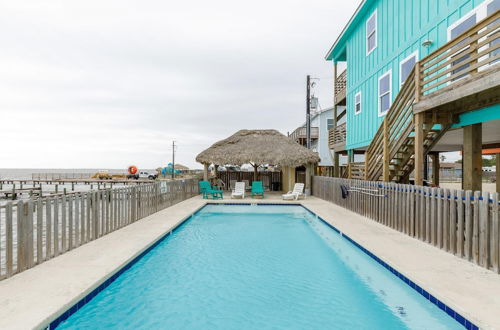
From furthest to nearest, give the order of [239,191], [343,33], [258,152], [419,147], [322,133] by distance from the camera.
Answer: [322,133] < [258,152] < [239,191] < [343,33] < [419,147]

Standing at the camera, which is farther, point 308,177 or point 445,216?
point 308,177

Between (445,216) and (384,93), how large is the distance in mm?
7976

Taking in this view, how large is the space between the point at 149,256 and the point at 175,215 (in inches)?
162

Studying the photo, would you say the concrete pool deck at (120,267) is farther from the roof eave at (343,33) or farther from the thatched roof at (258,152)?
the roof eave at (343,33)

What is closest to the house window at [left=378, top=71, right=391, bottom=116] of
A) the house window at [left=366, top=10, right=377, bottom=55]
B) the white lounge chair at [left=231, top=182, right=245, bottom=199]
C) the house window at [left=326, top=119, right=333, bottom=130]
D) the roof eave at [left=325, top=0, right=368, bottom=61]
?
the house window at [left=366, top=10, right=377, bottom=55]

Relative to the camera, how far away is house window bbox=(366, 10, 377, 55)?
1310 cm

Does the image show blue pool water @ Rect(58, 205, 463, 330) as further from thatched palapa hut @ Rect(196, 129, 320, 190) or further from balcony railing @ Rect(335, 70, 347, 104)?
balcony railing @ Rect(335, 70, 347, 104)

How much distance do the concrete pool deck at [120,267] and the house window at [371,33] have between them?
9604 mm

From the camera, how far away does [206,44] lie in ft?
54.9

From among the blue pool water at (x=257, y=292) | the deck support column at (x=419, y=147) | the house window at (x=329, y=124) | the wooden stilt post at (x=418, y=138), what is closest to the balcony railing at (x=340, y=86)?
the wooden stilt post at (x=418, y=138)

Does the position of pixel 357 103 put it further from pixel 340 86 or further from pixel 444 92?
pixel 444 92

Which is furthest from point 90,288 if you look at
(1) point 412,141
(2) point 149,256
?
(1) point 412,141

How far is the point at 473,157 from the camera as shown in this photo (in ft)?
24.8

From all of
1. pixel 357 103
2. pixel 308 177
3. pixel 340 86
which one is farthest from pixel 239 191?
pixel 340 86
